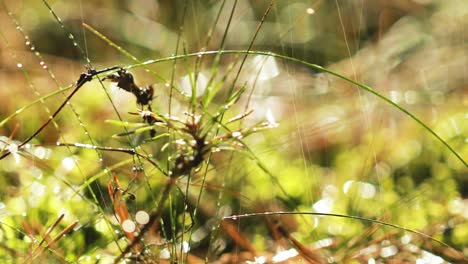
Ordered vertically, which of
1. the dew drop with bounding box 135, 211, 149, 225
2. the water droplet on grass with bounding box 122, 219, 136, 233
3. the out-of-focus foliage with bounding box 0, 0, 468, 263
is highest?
the out-of-focus foliage with bounding box 0, 0, 468, 263

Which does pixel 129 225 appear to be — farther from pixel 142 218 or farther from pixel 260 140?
pixel 260 140

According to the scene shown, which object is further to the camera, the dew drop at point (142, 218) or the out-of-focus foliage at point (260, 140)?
the out-of-focus foliage at point (260, 140)

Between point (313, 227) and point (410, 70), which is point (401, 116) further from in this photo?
point (313, 227)

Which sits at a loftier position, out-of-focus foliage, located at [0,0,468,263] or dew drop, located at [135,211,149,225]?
out-of-focus foliage, located at [0,0,468,263]

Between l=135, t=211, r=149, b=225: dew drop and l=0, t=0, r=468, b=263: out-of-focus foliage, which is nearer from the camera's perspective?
l=135, t=211, r=149, b=225: dew drop

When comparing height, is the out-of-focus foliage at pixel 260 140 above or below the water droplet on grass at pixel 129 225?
above

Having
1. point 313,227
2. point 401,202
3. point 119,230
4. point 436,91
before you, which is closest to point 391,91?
point 436,91

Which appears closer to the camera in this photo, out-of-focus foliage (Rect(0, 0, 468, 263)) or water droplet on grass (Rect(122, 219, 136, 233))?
water droplet on grass (Rect(122, 219, 136, 233))

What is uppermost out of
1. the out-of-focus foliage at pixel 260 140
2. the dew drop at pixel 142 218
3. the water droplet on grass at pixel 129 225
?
the out-of-focus foliage at pixel 260 140

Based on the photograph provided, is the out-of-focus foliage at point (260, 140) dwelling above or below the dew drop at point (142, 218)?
above
